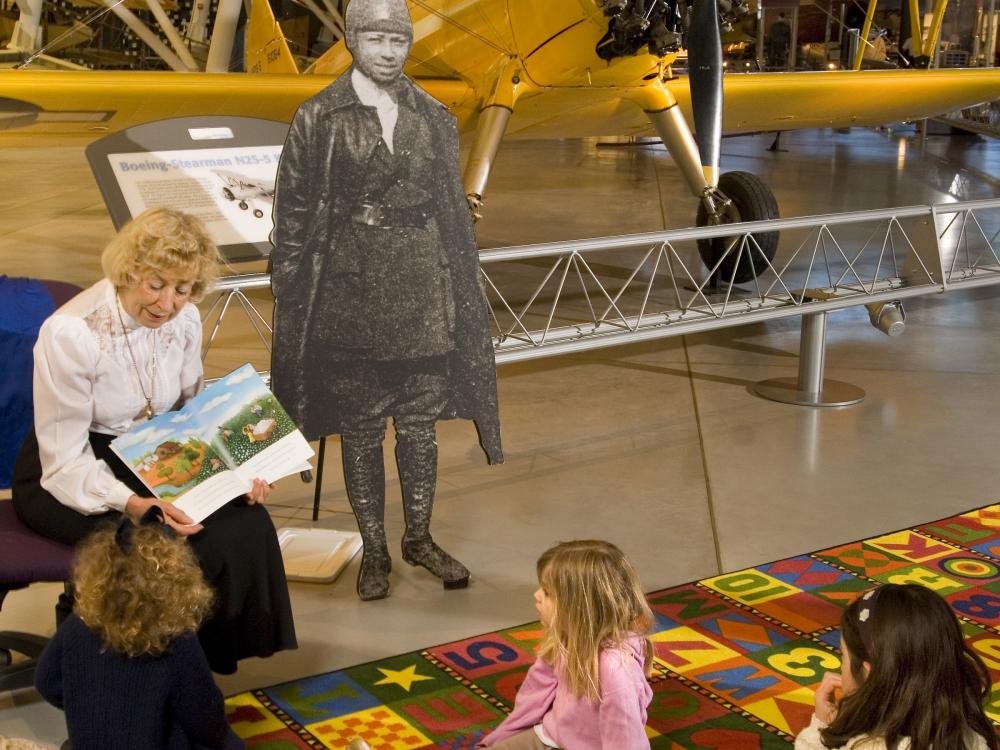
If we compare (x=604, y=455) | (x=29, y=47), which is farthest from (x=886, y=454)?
(x=29, y=47)

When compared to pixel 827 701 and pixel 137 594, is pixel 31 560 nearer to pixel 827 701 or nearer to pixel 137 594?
pixel 137 594

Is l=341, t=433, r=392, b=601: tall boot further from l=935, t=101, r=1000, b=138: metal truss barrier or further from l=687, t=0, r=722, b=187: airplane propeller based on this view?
l=935, t=101, r=1000, b=138: metal truss barrier

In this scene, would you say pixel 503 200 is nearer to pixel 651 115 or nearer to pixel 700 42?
pixel 651 115

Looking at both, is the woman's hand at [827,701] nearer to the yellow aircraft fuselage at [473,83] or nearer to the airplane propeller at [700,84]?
the airplane propeller at [700,84]

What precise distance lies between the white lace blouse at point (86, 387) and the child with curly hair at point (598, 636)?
3.51 feet

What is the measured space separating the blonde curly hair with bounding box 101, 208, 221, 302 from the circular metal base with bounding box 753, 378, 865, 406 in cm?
374

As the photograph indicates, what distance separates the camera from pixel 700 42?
6.64 meters

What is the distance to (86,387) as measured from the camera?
9.24 feet

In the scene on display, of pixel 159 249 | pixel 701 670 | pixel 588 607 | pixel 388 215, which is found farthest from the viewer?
pixel 388 215

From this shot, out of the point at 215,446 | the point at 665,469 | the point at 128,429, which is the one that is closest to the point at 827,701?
the point at 215,446

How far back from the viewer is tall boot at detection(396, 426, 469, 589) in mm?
3662

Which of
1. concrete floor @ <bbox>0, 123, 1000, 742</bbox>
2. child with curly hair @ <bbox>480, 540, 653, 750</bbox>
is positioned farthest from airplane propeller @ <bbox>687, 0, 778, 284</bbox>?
child with curly hair @ <bbox>480, 540, 653, 750</bbox>

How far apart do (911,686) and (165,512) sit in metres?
1.65

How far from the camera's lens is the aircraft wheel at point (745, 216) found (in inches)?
312
